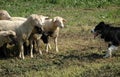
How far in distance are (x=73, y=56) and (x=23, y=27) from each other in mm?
1888

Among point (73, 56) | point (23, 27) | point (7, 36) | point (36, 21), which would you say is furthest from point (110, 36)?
point (7, 36)

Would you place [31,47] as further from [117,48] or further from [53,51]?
[117,48]

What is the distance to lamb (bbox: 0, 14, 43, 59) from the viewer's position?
1263 centimetres

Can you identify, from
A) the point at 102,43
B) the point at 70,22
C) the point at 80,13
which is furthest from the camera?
the point at 80,13

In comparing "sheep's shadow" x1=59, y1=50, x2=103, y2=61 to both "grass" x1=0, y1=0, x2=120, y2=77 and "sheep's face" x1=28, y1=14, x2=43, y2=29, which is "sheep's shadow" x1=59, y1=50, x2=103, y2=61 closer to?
"grass" x1=0, y1=0, x2=120, y2=77

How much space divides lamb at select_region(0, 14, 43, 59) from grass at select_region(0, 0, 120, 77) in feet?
2.07

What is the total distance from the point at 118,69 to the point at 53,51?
10.5 ft

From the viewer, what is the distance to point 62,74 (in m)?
11.0

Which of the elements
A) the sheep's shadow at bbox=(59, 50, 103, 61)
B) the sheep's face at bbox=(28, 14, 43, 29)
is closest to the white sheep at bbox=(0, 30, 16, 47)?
the sheep's face at bbox=(28, 14, 43, 29)

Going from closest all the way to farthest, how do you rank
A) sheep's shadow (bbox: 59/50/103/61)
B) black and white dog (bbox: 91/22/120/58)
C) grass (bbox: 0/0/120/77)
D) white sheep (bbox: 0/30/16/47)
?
grass (bbox: 0/0/120/77) → white sheep (bbox: 0/30/16/47) → black and white dog (bbox: 91/22/120/58) → sheep's shadow (bbox: 59/50/103/61)

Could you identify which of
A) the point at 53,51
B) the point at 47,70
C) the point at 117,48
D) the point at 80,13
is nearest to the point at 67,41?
the point at 53,51

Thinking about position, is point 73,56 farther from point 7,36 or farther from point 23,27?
point 7,36

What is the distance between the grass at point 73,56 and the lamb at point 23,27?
2.07 feet

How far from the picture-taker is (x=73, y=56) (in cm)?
1284
